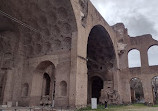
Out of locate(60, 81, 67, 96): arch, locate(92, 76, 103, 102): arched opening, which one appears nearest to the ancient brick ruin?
locate(60, 81, 67, 96): arch

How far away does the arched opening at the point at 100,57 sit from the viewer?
22281 mm

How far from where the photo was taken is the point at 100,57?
24.0 m

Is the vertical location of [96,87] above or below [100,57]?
below

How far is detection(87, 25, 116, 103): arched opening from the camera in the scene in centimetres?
2228

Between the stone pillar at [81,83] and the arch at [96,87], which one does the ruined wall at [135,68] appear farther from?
the stone pillar at [81,83]

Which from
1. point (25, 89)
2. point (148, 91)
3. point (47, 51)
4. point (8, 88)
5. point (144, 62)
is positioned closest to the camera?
point (8, 88)

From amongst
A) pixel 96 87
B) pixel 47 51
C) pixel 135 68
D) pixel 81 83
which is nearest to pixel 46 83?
pixel 47 51

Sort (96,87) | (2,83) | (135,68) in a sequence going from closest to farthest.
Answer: (2,83) → (135,68) → (96,87)

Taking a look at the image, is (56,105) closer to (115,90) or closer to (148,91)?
(115,90)

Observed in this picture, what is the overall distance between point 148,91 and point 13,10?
1865 centimetres

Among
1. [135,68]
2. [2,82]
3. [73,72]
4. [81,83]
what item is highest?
[135,68]

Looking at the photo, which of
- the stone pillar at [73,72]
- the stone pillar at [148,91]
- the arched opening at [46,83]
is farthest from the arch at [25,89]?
the stone pillar at [148,91]

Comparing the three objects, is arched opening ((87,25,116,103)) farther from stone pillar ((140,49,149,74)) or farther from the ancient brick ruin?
stone pillar ((140,49,149,74))

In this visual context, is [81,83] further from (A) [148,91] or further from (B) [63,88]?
(A) [148,91]
